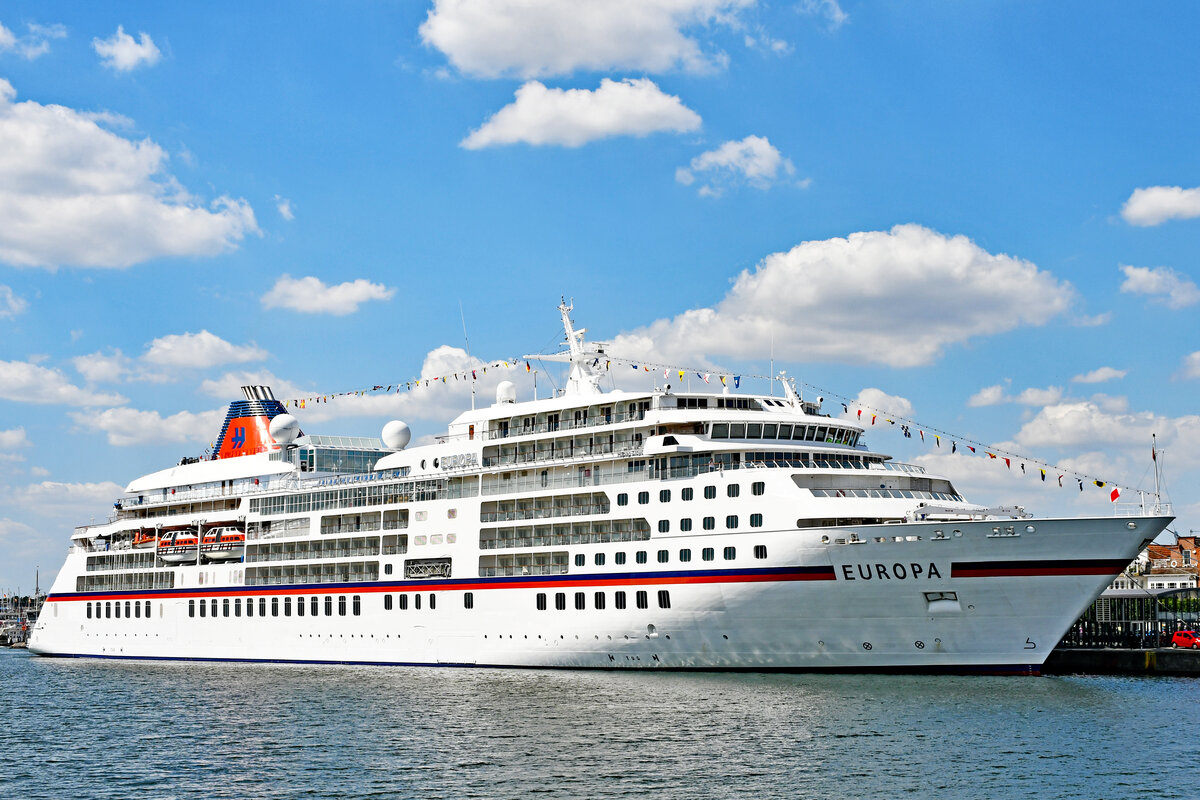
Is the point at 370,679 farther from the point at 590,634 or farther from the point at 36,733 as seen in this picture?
the point at 36,733

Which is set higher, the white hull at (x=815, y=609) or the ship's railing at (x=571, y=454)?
the ship's railing at (x=571, y=454)

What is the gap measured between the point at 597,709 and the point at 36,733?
56.9ft

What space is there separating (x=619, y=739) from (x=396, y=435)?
118ft

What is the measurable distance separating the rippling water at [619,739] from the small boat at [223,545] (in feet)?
53.0

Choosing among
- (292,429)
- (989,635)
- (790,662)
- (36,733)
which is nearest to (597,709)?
(790,662)

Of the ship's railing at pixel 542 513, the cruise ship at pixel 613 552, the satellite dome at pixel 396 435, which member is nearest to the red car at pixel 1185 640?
the cruise ship at pixel 613 552

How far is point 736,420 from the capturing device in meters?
45.8

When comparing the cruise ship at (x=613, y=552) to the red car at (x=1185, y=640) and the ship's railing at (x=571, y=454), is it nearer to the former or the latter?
the ship's railing at (x=571, y=454)

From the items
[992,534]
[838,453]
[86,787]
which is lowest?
[86,787]

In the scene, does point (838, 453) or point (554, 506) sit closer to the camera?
point (838, 453)

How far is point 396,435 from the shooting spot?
64.5 meters

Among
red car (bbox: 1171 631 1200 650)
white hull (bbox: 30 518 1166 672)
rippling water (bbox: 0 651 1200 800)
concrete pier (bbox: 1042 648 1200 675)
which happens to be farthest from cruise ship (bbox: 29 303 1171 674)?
red car (bbox: 1171 631 1200 650)

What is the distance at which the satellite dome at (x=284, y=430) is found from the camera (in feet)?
214

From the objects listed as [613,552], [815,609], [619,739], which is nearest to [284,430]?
[613,552]
